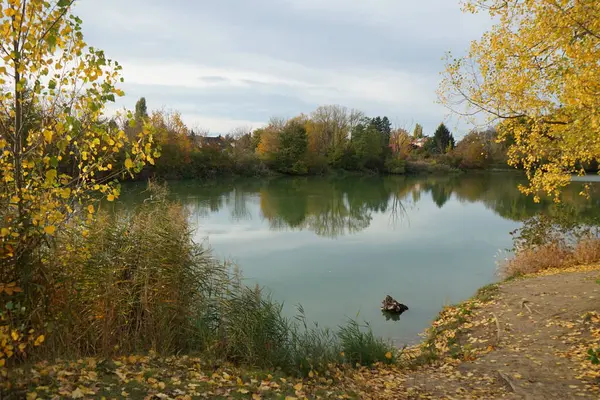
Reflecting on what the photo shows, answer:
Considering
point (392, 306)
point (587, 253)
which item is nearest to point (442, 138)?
point (587, 253)

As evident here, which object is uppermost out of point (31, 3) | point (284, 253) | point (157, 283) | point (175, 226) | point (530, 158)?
point (31, 3)

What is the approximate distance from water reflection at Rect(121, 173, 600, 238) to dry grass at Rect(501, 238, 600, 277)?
216cm

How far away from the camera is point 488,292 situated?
32.3ft

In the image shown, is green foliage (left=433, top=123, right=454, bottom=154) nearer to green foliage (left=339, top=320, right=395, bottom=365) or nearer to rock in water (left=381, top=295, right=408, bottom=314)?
rock in water (left=381, top=295, right=408, bottom=314)

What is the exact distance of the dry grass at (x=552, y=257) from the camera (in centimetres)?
1207

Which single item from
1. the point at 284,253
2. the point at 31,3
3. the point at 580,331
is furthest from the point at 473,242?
the point at 31,3

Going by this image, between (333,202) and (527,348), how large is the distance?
2514 centimetres

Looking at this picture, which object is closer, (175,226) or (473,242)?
(175,226)

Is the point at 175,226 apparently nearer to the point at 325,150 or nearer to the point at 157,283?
the point at 157,283

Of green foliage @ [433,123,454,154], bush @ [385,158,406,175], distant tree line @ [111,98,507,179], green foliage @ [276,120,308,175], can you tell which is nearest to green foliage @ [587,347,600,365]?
distant tree line @ [111,98,507,179]

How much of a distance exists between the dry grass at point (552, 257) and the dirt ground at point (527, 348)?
107 inches

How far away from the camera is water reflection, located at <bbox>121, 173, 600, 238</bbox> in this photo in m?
22.2

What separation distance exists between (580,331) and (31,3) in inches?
304

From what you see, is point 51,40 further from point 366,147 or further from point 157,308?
point 366,147
